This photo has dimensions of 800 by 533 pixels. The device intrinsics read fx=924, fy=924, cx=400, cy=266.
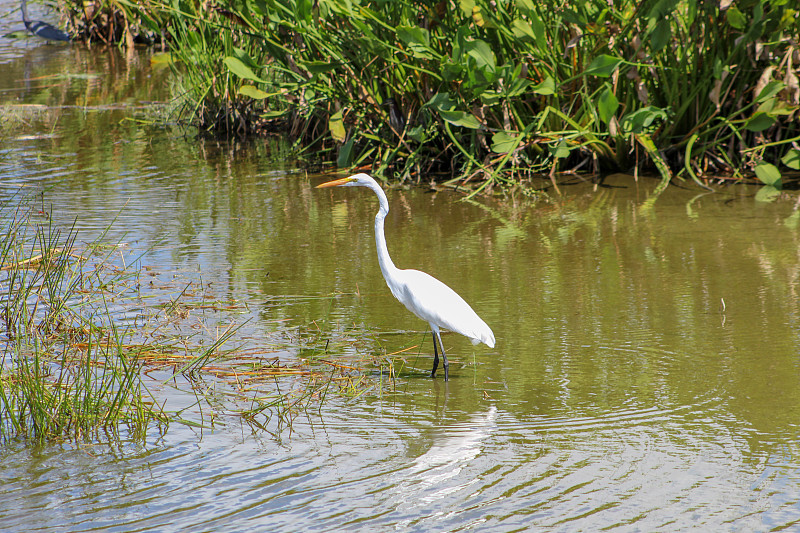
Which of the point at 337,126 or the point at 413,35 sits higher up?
the point at 413,35

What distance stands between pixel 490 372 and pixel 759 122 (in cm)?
328

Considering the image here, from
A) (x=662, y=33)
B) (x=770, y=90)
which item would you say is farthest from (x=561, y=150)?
(x=770, y=90)

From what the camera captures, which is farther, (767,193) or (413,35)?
(767,193)

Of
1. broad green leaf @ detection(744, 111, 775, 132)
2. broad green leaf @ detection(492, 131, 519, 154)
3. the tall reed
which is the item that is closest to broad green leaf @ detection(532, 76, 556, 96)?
the tall reed

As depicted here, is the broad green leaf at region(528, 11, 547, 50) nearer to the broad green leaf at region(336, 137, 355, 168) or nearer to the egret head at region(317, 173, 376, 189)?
the broad green leaf at region(336, 137, 355, 168)

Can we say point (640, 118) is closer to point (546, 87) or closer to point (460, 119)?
point (546, 87)

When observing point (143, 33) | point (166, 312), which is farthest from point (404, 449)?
point (143, 33)

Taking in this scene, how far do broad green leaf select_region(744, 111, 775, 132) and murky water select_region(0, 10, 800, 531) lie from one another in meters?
0.47

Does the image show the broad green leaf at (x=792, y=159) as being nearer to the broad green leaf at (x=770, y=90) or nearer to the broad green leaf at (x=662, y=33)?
the broad green leaf at (x=770, y=90)

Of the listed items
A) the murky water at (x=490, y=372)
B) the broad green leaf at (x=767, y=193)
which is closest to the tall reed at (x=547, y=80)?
the broad green leaf at (x=767, y=193)

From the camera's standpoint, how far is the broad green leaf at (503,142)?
19.6 ft

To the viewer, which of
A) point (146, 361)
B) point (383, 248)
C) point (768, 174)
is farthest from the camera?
point (768, 174)

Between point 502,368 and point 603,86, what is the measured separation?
9.66 ft

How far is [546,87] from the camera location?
5797mm
